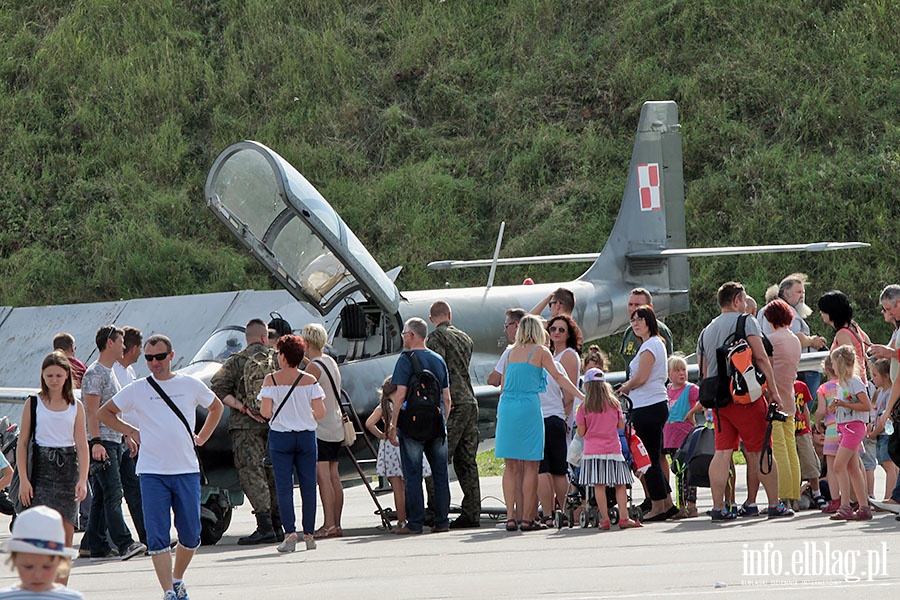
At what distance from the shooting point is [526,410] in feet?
31.6

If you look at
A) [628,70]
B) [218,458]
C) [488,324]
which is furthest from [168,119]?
[218,458]

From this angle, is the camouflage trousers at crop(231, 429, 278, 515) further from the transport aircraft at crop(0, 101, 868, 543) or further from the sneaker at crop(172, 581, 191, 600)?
the sneaker at crop(172, 581, 191, 600)

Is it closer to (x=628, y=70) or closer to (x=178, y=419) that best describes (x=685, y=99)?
(x=628, y=70)

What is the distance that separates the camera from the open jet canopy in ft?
34.4

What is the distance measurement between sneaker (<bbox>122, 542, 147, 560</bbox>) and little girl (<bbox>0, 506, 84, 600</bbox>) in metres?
5.80

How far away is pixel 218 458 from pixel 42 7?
89.4 feet

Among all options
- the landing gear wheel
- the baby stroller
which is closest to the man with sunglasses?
the landing gear wheel

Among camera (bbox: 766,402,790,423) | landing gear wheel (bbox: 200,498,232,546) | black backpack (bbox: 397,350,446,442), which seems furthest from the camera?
landing gear wheel (bbox: 200,498,232,546)

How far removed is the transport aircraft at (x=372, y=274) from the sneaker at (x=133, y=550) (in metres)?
1.16

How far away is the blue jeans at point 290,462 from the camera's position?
9.10 m

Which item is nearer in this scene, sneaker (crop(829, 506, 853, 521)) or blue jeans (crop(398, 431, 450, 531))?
sneaker (crop(829, 506, 853, 521))

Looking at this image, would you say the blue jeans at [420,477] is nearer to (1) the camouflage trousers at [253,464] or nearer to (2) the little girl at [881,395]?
(1) the camouflage trousers at [253,464]

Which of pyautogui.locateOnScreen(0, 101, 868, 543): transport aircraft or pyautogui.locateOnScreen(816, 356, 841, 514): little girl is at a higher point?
pyautogui.locateOnScreen(0, 101, 868, 543): transport aircraft

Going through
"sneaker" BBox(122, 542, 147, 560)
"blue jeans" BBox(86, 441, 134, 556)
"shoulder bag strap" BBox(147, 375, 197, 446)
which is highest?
"shoulder bag strap" BBox(147, 375, 197, 446)
